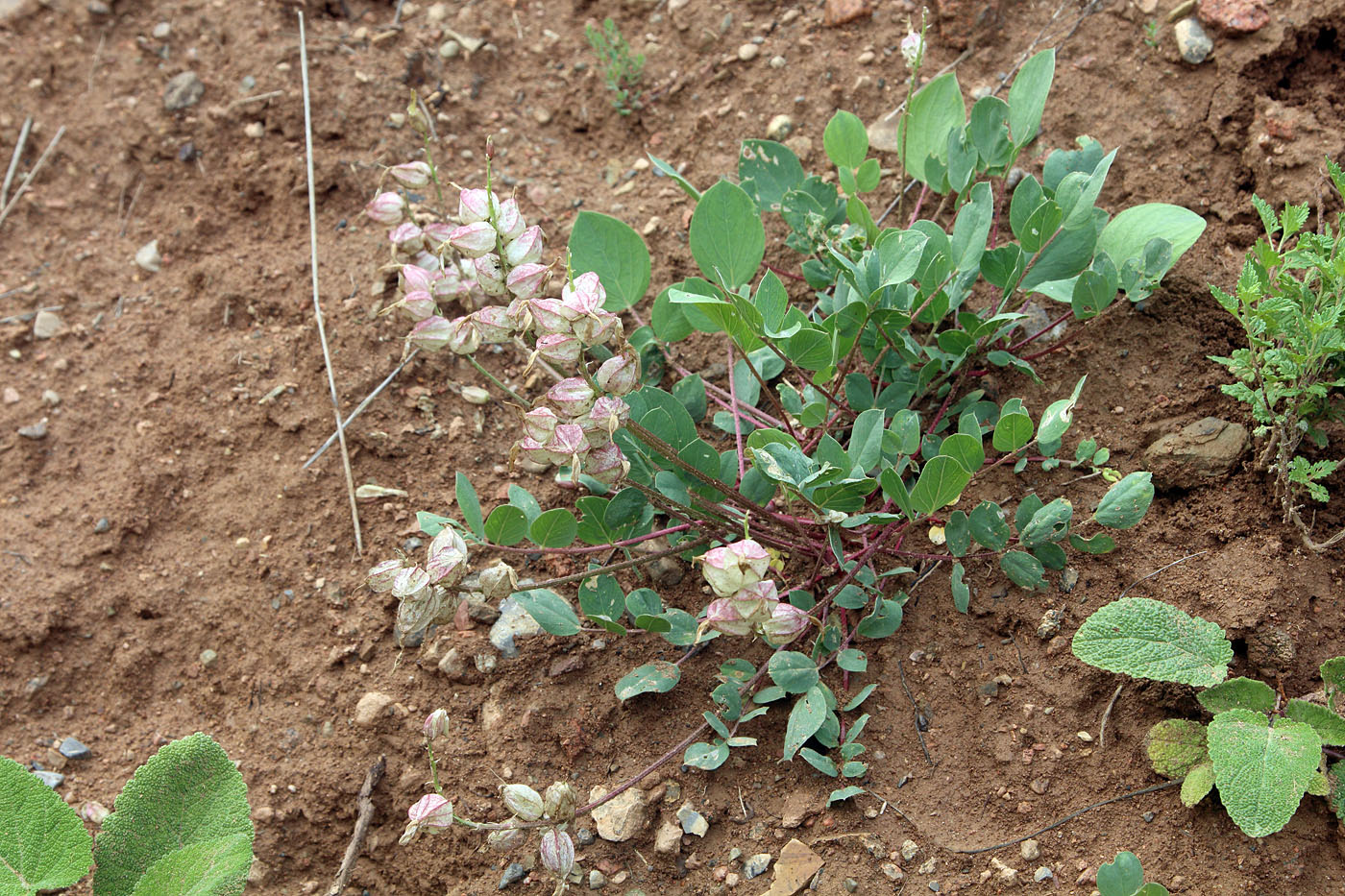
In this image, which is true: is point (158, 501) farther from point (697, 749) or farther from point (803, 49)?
point (803, 49)

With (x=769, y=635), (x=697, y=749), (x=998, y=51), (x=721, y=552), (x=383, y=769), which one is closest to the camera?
(x=721, y=552)

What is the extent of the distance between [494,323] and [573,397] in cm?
18

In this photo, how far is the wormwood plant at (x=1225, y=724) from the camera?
5.17 ft

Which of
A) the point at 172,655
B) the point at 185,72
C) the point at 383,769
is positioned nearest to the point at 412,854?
the point at 383,769

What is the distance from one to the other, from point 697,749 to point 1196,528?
105cm

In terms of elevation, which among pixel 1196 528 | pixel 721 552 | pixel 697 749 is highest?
pixel 721 552

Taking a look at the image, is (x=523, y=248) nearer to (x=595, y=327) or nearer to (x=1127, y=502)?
(x=595, y=327)

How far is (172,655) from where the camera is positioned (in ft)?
7.30

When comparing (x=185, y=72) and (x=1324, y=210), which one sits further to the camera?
(x=185, y=72)

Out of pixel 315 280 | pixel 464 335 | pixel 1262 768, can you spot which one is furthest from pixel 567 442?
pixel 315 280

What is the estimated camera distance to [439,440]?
240 cm

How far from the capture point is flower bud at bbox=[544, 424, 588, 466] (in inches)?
60.4

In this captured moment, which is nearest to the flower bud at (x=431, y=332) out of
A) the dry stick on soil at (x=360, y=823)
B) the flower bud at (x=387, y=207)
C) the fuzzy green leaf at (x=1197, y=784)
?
the flower bud at (x=387, y=207)

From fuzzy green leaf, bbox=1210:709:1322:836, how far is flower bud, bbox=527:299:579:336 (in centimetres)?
125
